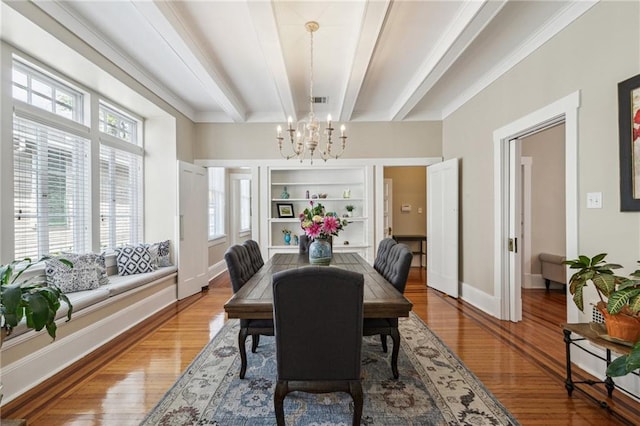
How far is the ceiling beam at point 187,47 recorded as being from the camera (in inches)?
94.1

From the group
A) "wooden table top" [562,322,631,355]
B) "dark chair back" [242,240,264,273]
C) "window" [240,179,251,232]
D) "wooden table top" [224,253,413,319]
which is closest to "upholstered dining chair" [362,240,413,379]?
"wooden table top" [224,253,413,319]

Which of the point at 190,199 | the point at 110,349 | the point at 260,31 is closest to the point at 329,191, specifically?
the point at 190,199

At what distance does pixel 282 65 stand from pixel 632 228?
3239 mm

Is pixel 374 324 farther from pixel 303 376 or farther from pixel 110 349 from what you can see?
pixel 110 349

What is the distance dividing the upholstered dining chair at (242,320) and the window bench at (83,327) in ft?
4.30

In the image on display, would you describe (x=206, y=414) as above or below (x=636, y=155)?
below

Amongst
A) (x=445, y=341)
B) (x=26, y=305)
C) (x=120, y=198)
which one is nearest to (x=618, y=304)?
(x=445, y=341)

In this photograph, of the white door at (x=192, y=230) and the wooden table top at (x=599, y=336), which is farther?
the white door at (x=192, y=230)

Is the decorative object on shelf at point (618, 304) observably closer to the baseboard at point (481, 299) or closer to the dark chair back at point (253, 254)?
the baseboard at point (481, 299)

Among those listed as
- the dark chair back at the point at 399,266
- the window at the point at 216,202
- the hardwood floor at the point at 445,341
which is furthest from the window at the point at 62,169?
the dark chair back at the point at 399,266

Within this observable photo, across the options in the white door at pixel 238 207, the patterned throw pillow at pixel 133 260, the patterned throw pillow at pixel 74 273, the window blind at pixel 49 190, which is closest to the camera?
the window blind at pixel 49 190

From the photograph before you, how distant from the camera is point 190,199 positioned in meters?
4.76

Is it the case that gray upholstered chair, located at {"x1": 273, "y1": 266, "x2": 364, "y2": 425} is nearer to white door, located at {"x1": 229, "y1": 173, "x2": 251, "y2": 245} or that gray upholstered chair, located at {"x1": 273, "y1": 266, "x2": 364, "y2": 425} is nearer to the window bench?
the window bench

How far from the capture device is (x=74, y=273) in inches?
116
